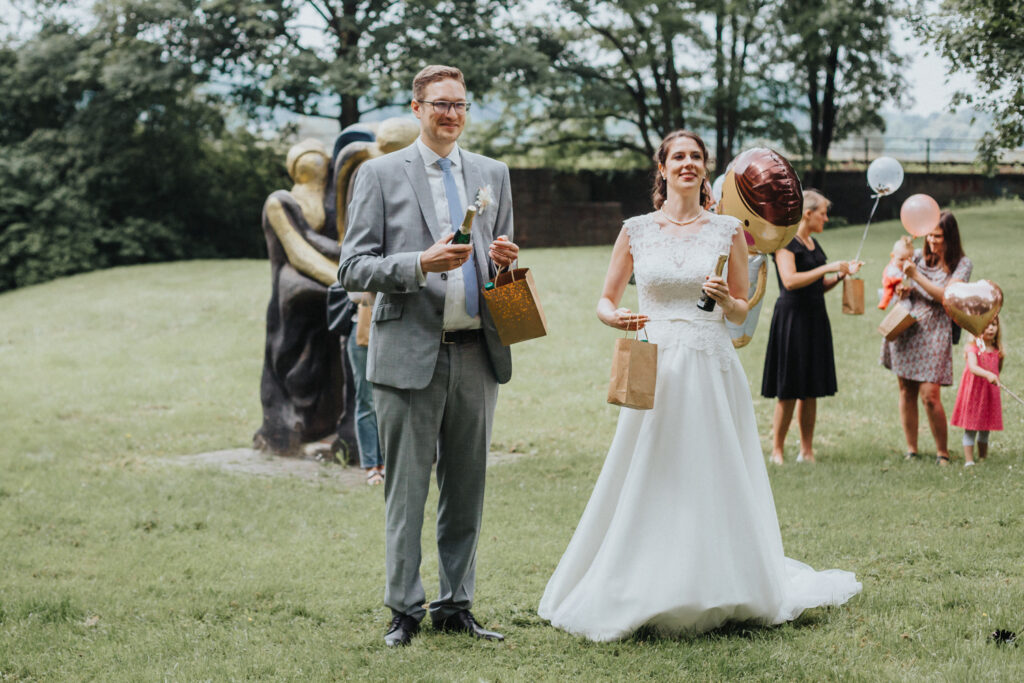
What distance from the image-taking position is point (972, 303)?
6918 millimetres

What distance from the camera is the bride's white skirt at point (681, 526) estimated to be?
4594 mm

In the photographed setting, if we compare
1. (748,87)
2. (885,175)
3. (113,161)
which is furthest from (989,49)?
(113,161)

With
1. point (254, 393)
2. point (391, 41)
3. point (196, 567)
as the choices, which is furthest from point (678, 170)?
point (391, 41)

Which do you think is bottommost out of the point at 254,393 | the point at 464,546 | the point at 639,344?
the point at 254,393

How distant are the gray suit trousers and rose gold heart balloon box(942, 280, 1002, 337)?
3.85 metres

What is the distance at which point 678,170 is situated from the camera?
4824 millimetres

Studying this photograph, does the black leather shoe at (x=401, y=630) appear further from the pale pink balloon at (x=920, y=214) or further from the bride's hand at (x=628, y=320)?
the pale pink balloon at (x=920, y=214)

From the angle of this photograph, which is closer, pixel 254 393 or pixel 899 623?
pixel 899 623

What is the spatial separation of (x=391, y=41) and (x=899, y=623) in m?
22.9

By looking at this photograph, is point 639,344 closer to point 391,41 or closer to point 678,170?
point 678,170

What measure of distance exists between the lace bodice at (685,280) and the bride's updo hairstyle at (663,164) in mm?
276

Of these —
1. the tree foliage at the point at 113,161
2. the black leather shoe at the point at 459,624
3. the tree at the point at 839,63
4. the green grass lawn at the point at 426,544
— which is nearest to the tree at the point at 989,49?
the green grass lawn at the point at 426,544

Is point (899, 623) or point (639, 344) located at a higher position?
point (639, 344)

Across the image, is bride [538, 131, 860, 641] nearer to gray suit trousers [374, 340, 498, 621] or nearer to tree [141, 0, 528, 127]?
gray suit trousers [374, 340, 498, 621]
